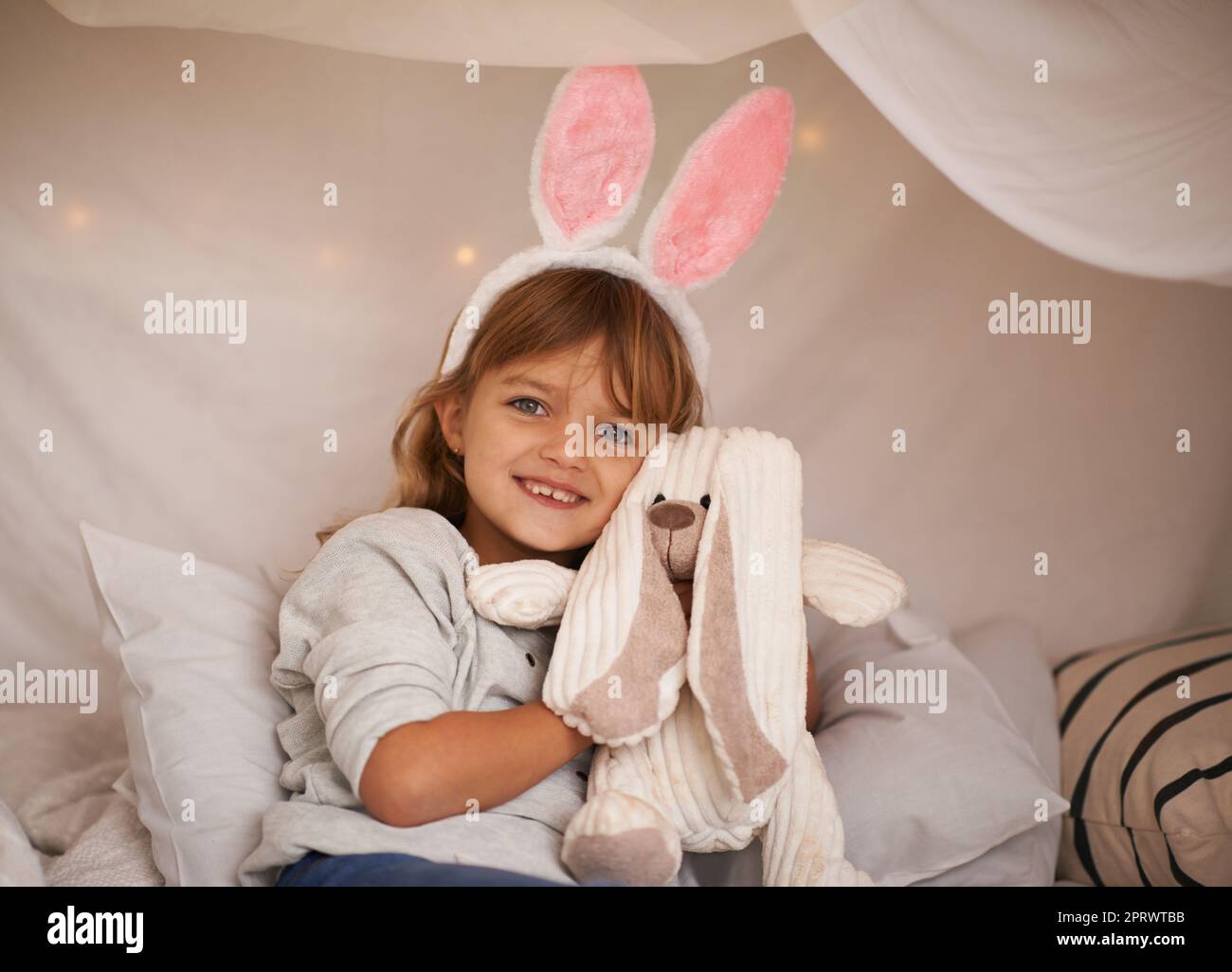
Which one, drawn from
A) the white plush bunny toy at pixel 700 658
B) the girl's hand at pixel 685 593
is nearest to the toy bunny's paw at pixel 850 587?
the white plush bunny toy at pixel 700 658

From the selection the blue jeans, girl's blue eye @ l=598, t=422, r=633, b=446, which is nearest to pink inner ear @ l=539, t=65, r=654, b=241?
girl's blue eye @ l=598, t=422, r=633, b=446

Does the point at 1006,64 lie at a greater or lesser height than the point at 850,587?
greater

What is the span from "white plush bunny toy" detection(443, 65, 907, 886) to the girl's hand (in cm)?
1

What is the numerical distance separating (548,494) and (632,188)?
1.23 feet

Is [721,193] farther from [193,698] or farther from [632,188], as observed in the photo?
[193,698]

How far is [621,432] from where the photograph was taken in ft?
4.32

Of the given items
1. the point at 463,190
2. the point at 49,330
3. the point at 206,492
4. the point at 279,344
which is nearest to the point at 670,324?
the point at 463,190

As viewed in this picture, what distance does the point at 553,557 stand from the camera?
4.58 ft

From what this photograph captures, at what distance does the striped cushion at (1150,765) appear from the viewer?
4.21 feet

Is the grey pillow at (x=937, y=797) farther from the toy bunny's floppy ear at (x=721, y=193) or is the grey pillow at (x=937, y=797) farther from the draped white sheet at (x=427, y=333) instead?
the toy bunny's floppy ear at (x=721, y=193)

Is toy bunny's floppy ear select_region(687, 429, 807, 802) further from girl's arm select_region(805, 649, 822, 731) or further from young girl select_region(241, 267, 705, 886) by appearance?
girl's arm select_region(805, 649, 822, 731)

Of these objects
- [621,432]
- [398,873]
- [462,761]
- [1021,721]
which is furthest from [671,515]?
[1021,721]

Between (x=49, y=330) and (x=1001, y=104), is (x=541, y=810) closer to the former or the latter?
(x=1001, y=104)

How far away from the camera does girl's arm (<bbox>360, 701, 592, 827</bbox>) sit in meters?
0.98
